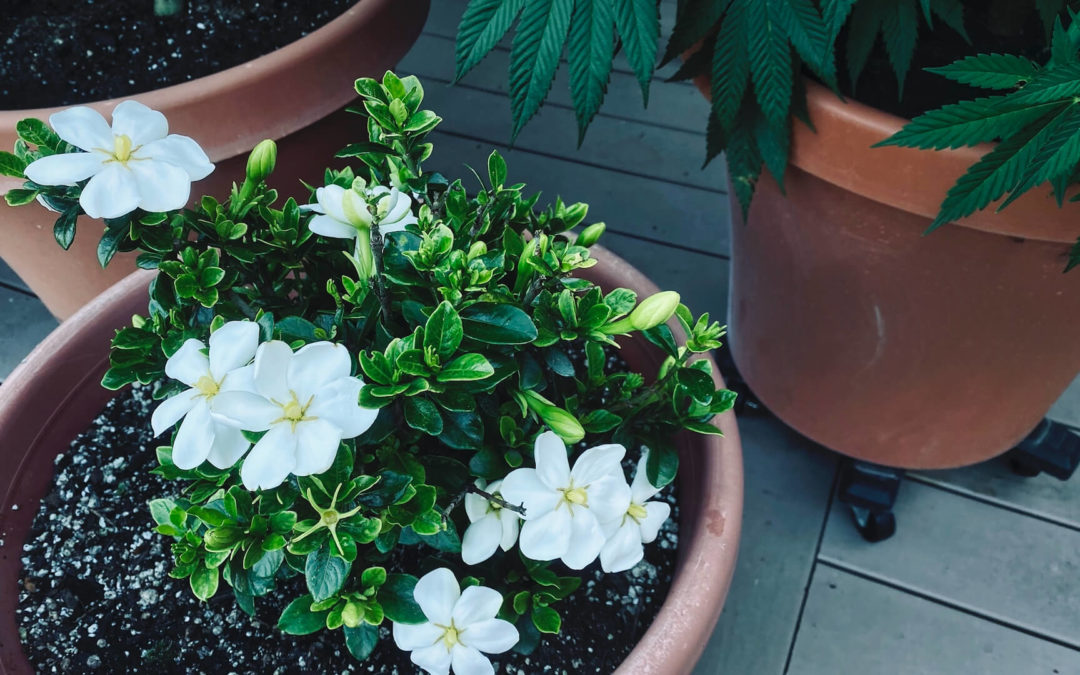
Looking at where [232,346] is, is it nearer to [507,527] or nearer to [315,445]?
[315,445]

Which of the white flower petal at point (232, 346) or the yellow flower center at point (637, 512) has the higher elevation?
the white flower petal at point (232, 346)

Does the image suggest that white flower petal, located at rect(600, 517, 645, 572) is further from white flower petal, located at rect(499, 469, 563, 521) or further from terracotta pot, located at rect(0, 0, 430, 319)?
terracotta pot, located at rect(0, 0, 430, 319)

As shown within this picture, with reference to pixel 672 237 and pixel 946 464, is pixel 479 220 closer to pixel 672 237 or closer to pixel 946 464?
pixel 946 464

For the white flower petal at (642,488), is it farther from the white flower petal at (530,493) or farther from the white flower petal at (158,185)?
the white flower petal at (158,185)

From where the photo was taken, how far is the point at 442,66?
2.08m

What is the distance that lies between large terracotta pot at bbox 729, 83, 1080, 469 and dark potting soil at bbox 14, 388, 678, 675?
37cm

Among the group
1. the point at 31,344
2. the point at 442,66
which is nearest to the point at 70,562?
the point at 31,344

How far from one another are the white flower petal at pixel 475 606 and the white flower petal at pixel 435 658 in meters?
0.02

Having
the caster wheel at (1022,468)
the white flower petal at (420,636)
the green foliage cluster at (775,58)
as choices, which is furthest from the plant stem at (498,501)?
the caster wheel at (1022,468)

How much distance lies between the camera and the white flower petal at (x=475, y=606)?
63 centimetres

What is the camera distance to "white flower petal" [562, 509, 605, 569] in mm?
613

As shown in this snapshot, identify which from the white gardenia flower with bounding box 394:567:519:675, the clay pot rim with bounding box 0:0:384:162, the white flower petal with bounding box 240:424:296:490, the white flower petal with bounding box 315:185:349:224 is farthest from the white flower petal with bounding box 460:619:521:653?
the clay pot rim with bounding box 0:0:384:162

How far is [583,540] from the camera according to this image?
2.02ft

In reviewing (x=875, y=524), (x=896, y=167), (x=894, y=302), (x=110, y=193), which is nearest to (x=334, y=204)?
(x=110, y=193)
